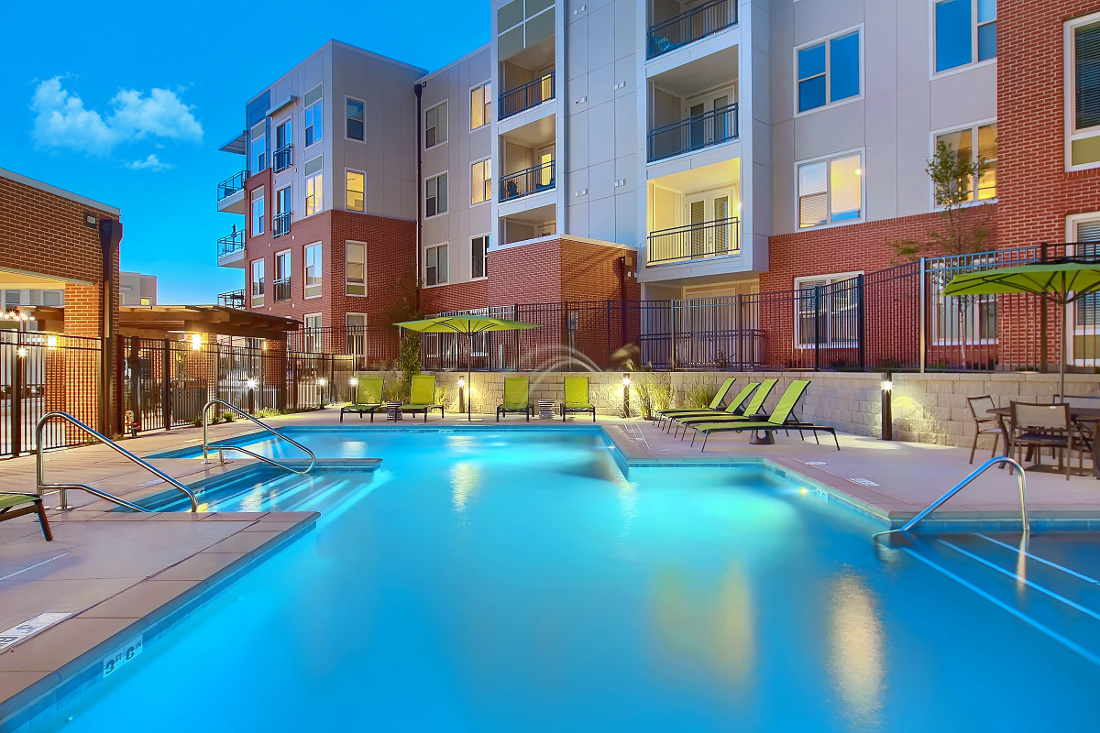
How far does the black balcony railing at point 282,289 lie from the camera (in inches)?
1111

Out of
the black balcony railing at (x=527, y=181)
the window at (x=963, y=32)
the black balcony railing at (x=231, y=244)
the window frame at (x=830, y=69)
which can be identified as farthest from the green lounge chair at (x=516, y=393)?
the black balcony railing at (x=231, y=244)

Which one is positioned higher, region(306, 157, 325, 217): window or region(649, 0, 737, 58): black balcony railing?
region(649, 0, 737, 58): black balcony railing

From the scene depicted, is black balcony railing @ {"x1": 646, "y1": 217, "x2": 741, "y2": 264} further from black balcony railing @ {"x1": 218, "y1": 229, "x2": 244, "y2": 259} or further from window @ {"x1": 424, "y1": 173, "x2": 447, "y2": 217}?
black balcony railing @ {"x1": 218, "y1": 229, "x2": 244, "y2": 259}

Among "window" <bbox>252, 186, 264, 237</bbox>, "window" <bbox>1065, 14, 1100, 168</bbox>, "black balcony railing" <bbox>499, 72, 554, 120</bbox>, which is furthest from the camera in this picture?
"window" <bbox>252, 186, 264, 237</bbox>

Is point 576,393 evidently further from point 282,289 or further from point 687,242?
point 282,289

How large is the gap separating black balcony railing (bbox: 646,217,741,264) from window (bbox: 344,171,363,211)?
12884 mm

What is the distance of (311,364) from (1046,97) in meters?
19.3

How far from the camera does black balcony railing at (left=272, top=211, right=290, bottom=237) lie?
92.1 ft

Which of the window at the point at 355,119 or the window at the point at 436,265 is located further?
the window at the point at 436,265

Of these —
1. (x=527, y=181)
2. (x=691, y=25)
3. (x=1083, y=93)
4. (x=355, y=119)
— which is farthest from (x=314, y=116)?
(x=1083, y=93)

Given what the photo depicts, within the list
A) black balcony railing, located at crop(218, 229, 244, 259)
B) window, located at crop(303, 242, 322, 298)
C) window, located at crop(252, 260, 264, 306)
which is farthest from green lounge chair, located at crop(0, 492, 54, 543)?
black balcony railing, located at crop(218, 229, 244, 259)

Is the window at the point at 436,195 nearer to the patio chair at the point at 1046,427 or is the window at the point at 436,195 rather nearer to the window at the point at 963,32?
the window at the point at 963,32

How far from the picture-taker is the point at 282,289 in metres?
28.5

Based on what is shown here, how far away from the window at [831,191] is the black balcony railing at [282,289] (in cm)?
2111
